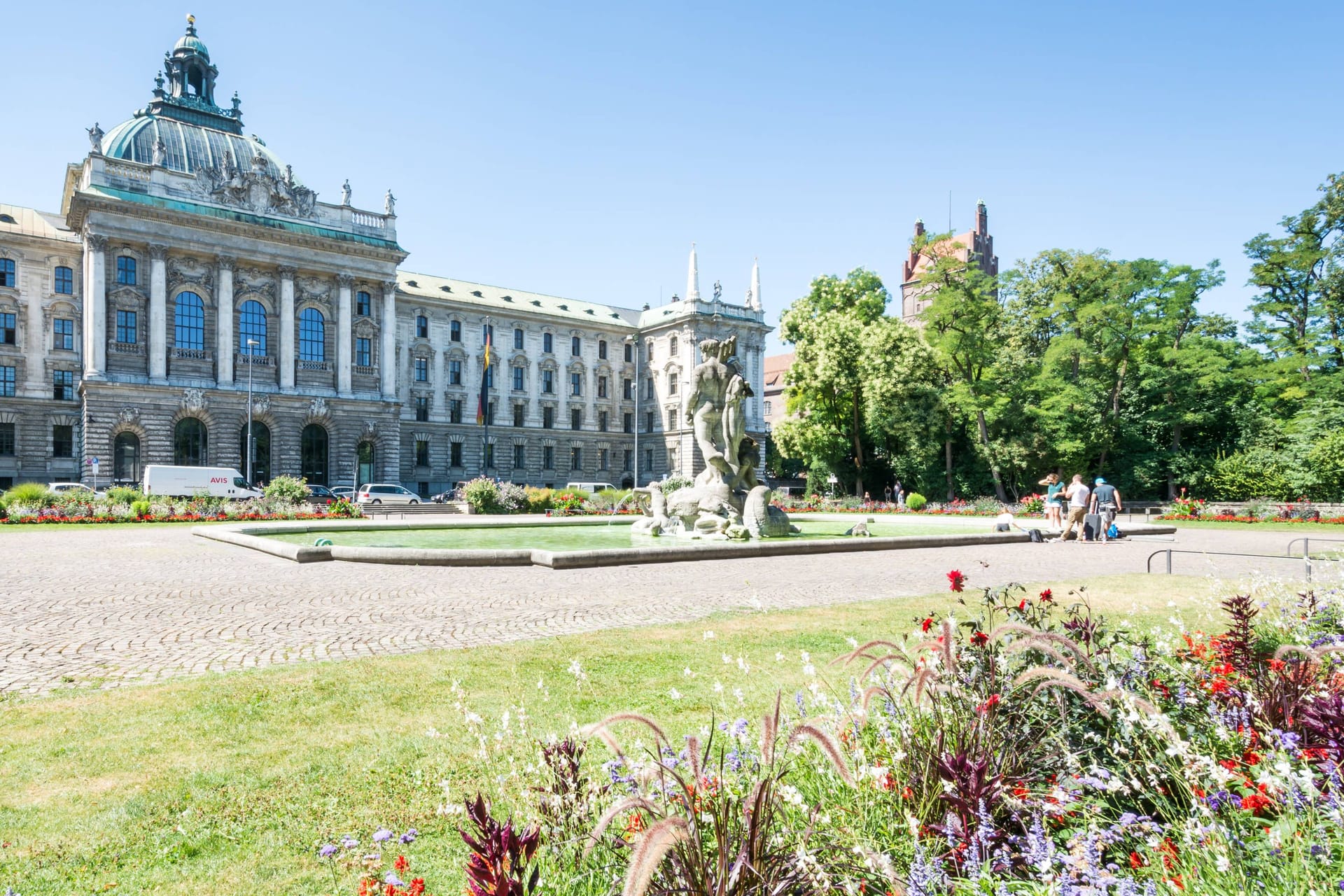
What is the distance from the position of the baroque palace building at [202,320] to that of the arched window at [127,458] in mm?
84

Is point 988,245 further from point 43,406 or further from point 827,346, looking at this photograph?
point 43,406

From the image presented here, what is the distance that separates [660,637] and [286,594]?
5642mm

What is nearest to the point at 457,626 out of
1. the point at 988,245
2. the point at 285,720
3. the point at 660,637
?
the point at 660,637

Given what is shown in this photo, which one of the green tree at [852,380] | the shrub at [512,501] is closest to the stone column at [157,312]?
the shrub at [512,501]

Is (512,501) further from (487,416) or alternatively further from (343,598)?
(487,416)

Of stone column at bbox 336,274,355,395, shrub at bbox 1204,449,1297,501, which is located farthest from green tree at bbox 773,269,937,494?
stone column at bbox 336,274,355,395

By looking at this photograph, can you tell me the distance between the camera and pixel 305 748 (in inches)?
172

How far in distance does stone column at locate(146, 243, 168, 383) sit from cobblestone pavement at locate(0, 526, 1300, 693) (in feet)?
120

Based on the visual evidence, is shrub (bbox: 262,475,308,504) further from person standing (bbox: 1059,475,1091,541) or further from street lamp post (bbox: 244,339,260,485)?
person standing (bbox: 1059,475,1091,541)

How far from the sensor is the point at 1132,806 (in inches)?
116

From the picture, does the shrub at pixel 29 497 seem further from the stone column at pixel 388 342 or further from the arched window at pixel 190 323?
the stone column at pixel 388 342

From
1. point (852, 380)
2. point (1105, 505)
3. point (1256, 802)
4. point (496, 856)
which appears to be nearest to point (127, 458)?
point (852, 380)

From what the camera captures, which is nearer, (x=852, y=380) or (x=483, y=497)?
(x=483, y=497)

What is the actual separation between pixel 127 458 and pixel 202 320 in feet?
32.1
